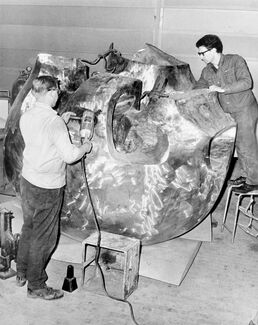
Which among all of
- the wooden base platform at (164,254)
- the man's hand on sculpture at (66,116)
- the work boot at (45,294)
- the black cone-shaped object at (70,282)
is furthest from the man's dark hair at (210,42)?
the work boot at (45,294)

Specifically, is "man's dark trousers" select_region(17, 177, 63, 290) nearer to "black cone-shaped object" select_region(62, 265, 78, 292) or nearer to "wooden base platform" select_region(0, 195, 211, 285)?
"black cone-shaped object" select_region(62, 265, 78, 292)

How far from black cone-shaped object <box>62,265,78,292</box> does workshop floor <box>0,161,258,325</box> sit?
35 millimetres

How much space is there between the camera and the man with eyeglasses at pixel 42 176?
246 centimetres

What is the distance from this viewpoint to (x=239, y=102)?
12.4 ft

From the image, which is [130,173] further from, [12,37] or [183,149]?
[12,37]

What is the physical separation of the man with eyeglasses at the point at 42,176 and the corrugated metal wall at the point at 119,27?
9.95 ft

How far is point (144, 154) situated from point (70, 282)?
1.01 m

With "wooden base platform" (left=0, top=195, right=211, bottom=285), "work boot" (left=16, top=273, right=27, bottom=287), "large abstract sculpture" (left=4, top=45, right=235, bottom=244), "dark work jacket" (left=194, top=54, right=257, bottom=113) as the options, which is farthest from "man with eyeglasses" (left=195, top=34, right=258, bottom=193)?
"work boot" (left=16, top=273, right=27, bottom=287)

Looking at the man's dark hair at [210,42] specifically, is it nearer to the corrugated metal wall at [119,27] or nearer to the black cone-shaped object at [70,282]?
the corrugated metal wall at [119,27]

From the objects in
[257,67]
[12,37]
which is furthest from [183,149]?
[12,37]

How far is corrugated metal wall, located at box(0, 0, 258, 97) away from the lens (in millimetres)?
5078

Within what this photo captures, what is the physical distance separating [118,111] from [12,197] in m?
1.60

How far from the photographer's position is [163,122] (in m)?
3.19

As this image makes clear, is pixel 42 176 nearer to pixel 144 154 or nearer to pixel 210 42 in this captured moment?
pixel 144 154
